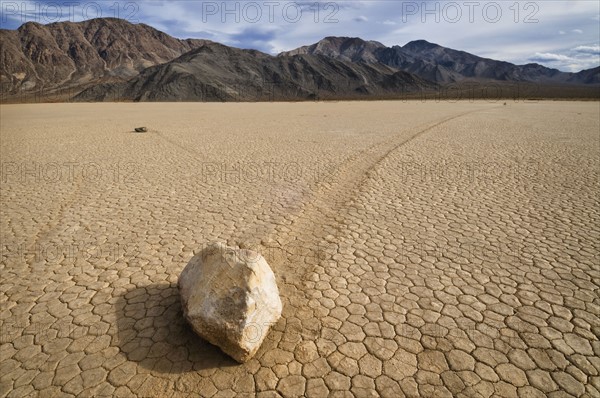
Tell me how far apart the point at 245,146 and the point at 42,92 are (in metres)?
132

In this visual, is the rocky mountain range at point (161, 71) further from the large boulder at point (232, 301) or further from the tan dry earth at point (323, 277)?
the large boulder at point (232, 301)

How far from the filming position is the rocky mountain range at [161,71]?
8062 centimetres

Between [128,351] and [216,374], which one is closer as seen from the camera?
[216,374]

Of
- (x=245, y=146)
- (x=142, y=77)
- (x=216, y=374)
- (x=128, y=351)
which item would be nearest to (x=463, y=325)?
(x=216, y=374)

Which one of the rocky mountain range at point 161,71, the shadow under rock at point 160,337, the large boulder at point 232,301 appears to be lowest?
the shadow under rock at point 160,337

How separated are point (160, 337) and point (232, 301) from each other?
92 cm

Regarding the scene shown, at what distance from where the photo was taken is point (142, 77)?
85.2 metres

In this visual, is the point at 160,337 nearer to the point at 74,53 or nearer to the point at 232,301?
the point at 232,301

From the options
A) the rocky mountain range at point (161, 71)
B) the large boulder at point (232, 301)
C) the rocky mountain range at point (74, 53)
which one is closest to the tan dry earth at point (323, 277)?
the large boulder at point (232, 301)

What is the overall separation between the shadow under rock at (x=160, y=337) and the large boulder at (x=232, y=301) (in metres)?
0.18

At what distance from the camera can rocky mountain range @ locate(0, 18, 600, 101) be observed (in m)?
80.6

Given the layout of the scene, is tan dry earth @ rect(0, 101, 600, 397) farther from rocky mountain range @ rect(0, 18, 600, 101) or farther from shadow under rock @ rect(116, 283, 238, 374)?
rocky mountain range @ rect(0, 18, 600, 101)

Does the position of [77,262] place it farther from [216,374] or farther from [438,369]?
[438,369]

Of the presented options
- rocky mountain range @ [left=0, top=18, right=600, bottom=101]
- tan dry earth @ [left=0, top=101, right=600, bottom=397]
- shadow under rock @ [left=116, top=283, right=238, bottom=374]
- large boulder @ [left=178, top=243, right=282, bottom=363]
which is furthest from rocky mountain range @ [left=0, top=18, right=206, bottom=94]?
large boulder @ [left=178, top=243, right=282, bottom=363]
